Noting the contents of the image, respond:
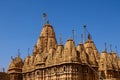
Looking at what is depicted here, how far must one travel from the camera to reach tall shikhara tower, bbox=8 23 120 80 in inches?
1896

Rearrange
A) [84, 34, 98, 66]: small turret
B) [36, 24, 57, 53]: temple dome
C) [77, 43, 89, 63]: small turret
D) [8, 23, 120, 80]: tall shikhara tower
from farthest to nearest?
[36, 24, 57, 53]: temple dome < [84, 34, 98, 66]: small turret < [77, 43, 89, 63]: small turret < [8, 23, 120, 80]: tall shikhara tower

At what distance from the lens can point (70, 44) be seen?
49562mm

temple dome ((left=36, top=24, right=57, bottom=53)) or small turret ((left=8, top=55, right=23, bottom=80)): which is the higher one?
temple dome ((left=36, top=24, right=57, bottom=53))

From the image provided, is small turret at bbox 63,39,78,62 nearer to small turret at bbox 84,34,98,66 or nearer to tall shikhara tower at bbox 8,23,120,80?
tall shikhara tower at bbox 8,23,120,80

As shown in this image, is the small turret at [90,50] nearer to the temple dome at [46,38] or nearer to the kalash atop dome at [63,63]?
the kalash atop dome at [63,63]

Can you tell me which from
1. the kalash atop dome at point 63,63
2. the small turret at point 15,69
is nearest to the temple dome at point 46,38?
the kalash atop dome at point 63,63

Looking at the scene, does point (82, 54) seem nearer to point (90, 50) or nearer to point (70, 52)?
point (70, 52)

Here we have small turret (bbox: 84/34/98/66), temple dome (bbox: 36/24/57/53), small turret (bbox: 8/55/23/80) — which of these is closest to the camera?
small turret (bbox: 84/34/98/66)

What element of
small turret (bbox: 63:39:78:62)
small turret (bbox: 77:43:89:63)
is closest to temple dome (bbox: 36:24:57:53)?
small turret (bbox: 77:43:89:63)

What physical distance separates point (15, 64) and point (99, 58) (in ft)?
58.1

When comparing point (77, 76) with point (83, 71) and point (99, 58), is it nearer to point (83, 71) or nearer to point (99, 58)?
point (83, 71)

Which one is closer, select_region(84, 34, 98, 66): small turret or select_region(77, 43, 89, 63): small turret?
select_region(77, 43, 89, 63): small turret

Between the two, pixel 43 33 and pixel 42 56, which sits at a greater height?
pixel 43 33

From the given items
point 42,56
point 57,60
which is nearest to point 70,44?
point 57,60
